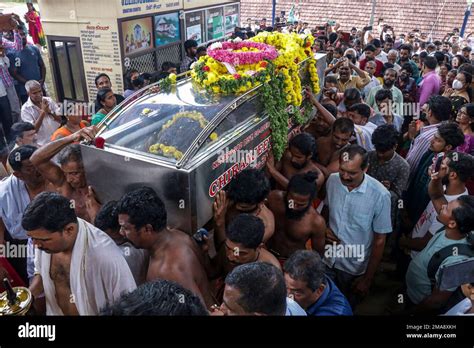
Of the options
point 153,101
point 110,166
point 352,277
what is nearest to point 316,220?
point 352,277

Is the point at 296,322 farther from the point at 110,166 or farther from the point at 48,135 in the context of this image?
the point at 48,135

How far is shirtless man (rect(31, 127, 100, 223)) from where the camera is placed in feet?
10.7

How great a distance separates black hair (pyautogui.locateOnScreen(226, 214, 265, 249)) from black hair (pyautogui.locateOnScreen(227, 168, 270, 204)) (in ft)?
1.56

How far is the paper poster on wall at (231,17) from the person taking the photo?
1119 cm

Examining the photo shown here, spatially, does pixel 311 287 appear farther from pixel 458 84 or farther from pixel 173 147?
pixel 458 84

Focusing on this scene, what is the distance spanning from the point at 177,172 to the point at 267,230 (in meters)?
0.90

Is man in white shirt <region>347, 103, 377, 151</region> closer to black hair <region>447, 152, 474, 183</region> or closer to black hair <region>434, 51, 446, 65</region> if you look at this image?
black hair <region>447, 152, 474, 183</region>

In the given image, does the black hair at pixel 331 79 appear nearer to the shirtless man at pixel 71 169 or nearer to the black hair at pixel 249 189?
the black hair at pixel 249 189

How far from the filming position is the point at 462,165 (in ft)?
10.3

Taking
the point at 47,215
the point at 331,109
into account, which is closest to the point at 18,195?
the point at 47,215

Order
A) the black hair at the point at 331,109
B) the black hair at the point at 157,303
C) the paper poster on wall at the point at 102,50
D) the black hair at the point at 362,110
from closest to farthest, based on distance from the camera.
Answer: the black hair at the point at 157,303 < the black hair at the point at 362,110 < the black hair at the point at 331,109 < the paper poster on wall at the point at 102,50

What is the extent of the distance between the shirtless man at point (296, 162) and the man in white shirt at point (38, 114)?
3.42 metres

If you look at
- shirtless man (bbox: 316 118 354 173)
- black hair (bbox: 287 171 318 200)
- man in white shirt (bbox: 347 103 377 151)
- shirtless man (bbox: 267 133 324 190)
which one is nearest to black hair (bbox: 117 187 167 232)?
black hair (bbox: 287 171 318 200)

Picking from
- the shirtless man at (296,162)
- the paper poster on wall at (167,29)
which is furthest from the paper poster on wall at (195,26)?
the shirtless man at (296,162)
